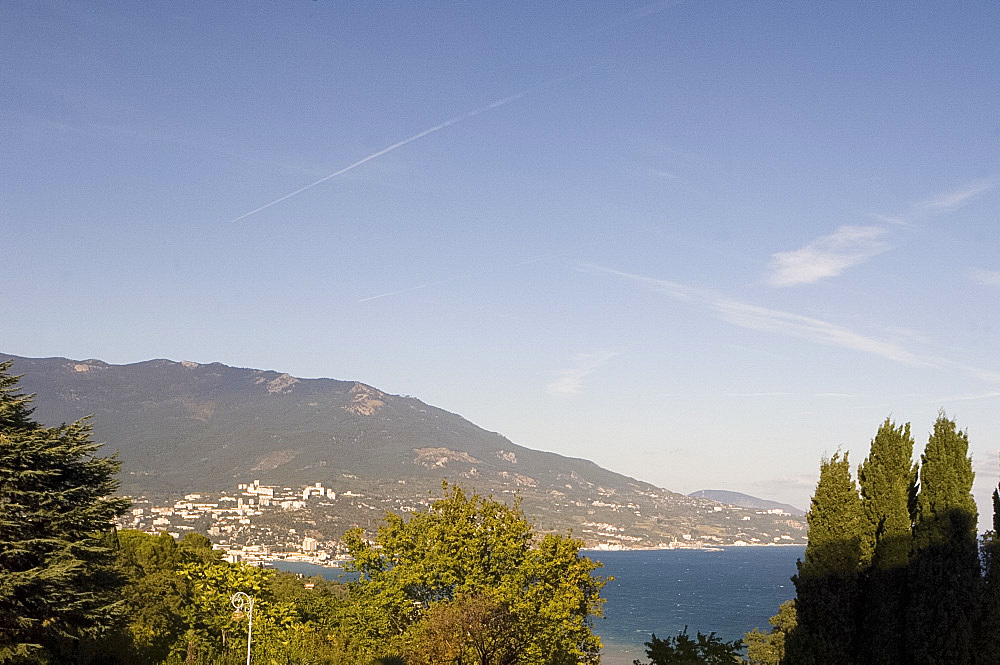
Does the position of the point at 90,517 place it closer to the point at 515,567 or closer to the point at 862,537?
the point at 515,567

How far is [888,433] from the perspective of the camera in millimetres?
25109

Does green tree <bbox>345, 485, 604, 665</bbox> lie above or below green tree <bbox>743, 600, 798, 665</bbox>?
above

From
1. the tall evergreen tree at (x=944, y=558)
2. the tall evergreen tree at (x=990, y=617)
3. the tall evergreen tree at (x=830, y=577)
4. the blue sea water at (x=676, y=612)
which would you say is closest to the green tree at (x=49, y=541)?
the tall evergreen tree at (x=830, y=577)

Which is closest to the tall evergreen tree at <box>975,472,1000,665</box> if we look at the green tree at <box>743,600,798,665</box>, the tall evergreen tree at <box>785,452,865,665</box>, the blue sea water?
the tall evergreen tree at <box>785,452,865,665</box>

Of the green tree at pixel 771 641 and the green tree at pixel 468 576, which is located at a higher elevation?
the green tree at pixel 468 576

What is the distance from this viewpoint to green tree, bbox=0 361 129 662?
21.6 m

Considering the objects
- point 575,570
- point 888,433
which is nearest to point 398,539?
point 575,570

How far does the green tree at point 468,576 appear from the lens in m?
25.9

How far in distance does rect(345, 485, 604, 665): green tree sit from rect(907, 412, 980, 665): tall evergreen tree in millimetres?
9312

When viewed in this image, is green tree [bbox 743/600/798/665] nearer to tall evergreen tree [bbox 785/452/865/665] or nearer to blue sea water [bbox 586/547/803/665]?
tall evergreen tree [bbox 785/452/865/665]

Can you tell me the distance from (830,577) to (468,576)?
10659mm

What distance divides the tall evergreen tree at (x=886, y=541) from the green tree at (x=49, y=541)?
68.0 feet

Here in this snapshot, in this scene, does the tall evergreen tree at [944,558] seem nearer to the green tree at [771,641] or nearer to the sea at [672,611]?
the green tree at [771,641]

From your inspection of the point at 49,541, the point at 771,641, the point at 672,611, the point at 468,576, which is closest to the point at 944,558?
the point at 468,576
